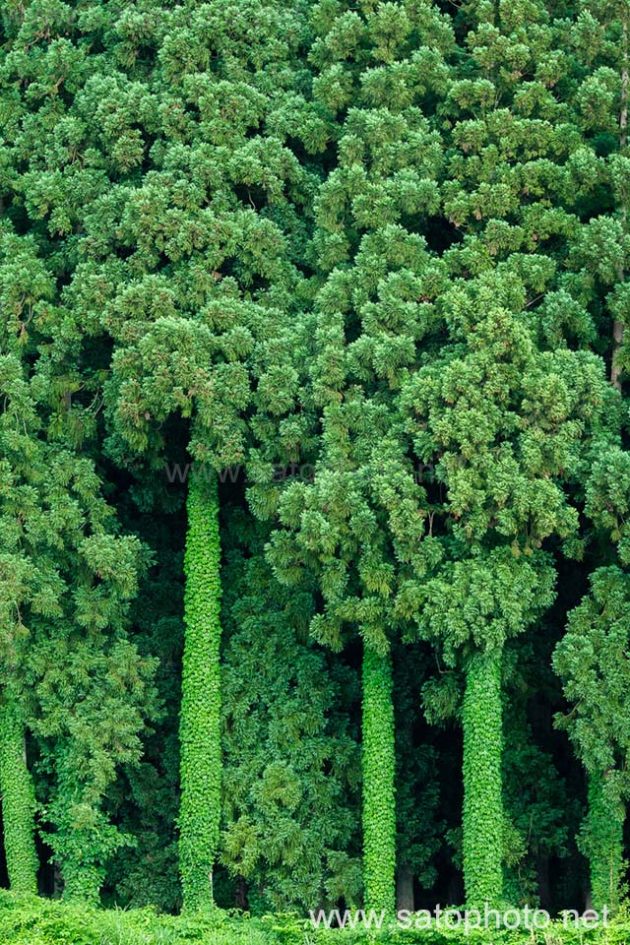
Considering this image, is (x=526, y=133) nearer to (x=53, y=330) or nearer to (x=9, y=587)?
(x=53, y=330)

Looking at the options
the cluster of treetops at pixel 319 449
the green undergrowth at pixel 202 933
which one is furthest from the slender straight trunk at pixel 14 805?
the green undergrowth at pixel 202 933

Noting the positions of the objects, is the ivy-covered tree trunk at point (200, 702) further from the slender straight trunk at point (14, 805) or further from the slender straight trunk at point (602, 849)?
the slender straight trunk at point (602, 849)

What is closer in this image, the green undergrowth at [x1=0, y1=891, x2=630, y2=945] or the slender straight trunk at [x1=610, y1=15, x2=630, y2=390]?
the green undergrowth at [x1=0, y1=891, x2=630, y2=945]

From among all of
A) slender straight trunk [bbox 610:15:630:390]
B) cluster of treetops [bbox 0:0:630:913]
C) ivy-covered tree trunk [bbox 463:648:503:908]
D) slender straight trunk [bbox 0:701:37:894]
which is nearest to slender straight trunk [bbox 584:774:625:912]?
cluster of treetops [bbox 0:0:630:913]

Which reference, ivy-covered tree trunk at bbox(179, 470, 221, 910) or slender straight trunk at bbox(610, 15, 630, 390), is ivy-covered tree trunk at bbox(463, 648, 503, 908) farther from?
slender straight trunk at bbox(610, 15, 630, 390)

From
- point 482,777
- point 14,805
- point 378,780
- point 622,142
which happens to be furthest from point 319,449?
point 14,805
